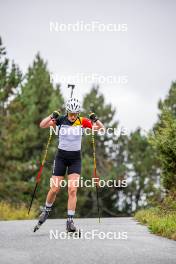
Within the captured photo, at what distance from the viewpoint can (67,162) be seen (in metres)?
10.3

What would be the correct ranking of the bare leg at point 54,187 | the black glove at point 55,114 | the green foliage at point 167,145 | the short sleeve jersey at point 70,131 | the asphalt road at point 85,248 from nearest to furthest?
the asphalt road at point 85,248 < the black glove at point 55,114 < the short sleeve jersey at point 70,131 < the bare leg at point 54,187 < the green foliage at point 167,145

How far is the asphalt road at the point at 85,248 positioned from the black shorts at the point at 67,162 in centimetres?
108

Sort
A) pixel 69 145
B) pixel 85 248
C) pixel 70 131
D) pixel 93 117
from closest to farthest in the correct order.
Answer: pixel 85 248 → pixel 70 131 → pixel 69 145 → pixel 93 117

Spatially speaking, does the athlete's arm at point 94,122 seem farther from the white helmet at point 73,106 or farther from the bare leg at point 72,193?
the bare leg at point 72,193

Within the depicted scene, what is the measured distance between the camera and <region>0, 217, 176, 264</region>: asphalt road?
6961 mm

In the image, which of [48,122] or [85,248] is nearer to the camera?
[85,248]

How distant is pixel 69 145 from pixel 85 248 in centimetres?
260

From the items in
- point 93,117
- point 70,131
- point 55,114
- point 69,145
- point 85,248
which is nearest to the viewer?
point 85,248

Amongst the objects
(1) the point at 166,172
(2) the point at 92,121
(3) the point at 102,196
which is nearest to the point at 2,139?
(3) the point at 102,196

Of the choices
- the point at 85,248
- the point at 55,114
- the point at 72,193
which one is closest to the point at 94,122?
the point at 55,114

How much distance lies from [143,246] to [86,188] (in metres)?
38.6

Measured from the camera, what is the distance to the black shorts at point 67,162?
10.2m

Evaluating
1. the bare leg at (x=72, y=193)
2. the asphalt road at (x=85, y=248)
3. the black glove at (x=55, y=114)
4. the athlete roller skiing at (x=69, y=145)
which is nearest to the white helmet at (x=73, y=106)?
the athlete roller skiing at (x=69, y=145)

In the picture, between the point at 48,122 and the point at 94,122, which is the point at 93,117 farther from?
the point at 48,122
